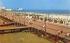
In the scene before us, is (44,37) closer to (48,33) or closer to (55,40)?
(48,33)

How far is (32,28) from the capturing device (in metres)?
18.6

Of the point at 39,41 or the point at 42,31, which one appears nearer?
the point at 39,41

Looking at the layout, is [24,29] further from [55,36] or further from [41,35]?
[55,36]

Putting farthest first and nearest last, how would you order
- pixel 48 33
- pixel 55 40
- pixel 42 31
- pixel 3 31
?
pixel 3 31
pixel 42 31
pixel 48 33
pixel 55 40

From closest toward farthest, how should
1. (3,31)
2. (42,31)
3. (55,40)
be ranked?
(55,40) < (42,31) < (3,31)

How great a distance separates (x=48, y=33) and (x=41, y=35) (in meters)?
1.04

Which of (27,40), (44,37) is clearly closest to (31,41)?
(27,40)

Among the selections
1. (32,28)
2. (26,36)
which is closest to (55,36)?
(26,36)

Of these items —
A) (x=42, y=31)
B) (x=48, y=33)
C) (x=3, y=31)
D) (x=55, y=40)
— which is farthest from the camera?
(x=3, y=31)

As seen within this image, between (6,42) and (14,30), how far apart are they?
414cm

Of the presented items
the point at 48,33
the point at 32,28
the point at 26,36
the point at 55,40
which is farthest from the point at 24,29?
the point at 55,40

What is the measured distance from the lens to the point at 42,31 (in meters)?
16.5

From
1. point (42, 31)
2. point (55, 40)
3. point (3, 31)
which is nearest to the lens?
point (55, 40)

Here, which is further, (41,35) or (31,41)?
(41,35)
